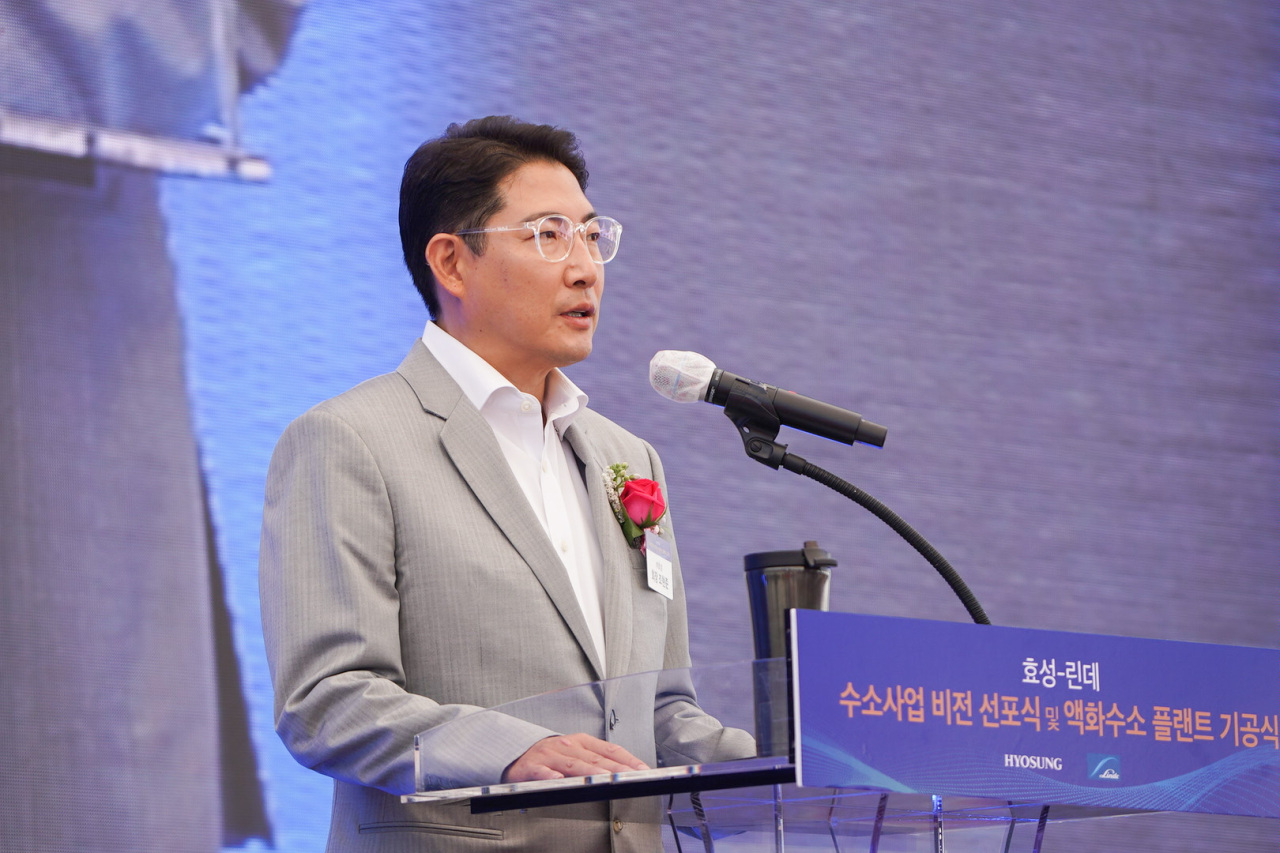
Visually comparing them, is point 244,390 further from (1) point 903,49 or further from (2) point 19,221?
(1) point 903,49

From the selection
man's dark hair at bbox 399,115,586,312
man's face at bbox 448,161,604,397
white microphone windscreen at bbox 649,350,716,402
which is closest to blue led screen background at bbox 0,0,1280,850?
man's dark hair at bbox 399,115,586,312

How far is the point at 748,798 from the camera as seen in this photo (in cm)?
131

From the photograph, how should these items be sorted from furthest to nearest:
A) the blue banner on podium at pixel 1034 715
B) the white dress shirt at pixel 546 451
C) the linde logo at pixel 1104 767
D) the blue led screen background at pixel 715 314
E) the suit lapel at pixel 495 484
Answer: the blue led screen background at pixel 715 314, the white dress shirt at pixel 546 451, the suit lapel at pixel 495 484, the linde logo at pixel 1104 767, the blue banner on podium at pixel 1034 715

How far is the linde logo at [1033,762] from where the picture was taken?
1.26 meters

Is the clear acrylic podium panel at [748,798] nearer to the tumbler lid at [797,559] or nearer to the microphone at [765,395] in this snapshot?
the tumbler lid at [797,559]

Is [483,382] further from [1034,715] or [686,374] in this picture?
[1034,715]

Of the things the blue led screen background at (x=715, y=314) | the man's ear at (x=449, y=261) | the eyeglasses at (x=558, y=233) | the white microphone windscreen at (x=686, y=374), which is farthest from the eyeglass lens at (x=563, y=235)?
the blue led screen background at (x=715, y=314)

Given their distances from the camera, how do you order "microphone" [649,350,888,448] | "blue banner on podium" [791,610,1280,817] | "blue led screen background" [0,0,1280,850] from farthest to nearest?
"blue led screen background" [0,0,1280,850]
"microphone" [649,350,888,448]
"blue banner on podium" [791,610,1280,817]

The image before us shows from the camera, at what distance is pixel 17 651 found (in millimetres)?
2635

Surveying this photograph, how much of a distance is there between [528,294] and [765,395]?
48 cm

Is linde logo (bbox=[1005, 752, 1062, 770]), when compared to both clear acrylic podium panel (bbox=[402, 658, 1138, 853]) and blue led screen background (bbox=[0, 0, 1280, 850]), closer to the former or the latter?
clear acrylic podium panel (bbox=[402, 658, 1138, 853])

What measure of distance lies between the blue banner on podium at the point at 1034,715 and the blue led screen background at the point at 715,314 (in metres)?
1.86

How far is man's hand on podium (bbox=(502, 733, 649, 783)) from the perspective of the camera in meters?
1.25

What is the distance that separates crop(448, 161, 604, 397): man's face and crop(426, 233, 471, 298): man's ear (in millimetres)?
15
